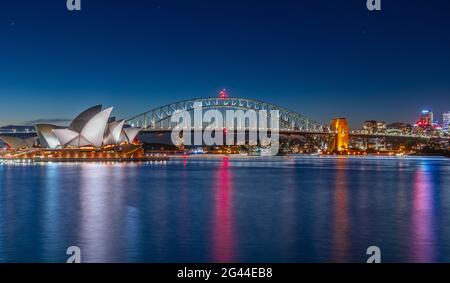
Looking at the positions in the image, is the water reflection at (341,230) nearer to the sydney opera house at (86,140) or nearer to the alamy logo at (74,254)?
the alamy logo at (74,254)

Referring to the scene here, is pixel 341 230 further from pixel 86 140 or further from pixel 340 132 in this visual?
pixel 340 132

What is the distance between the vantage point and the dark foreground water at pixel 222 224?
12.5 metres

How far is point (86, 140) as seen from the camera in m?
67.1

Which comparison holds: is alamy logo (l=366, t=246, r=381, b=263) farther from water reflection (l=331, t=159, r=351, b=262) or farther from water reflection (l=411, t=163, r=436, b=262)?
water reflection (l=411, t=163, r=436, b=262)

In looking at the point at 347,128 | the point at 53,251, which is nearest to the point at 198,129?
the point at 347,128

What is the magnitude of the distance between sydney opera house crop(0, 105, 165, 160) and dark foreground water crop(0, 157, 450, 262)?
3535 cm

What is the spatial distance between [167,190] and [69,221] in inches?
457

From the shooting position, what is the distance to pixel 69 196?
25.1 meters

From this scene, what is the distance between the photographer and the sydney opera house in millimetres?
64312

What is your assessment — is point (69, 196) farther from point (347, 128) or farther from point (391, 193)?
point (347, 128)

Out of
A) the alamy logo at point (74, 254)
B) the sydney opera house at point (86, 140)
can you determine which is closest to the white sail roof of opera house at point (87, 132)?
the sydney opera house at point (86, 140)

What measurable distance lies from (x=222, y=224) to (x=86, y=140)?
173ft

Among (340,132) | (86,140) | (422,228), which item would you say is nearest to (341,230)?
(422,228)

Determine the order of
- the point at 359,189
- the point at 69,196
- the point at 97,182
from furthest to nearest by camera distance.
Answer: the point at 97,182 < the point at 359,189 < the point at 69,196
